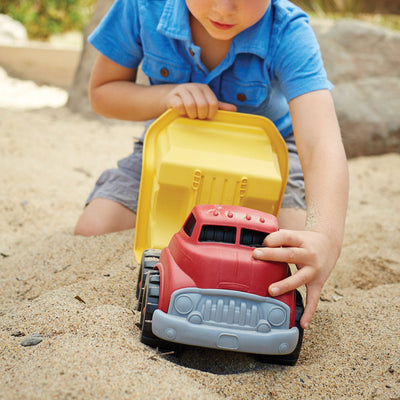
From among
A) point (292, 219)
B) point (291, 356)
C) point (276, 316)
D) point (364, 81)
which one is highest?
point (276, 316)

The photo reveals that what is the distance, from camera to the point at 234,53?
54.0 inches

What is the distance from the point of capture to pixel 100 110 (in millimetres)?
1620

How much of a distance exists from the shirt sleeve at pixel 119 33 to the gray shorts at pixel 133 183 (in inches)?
14.1

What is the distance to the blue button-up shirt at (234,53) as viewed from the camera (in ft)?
4.43

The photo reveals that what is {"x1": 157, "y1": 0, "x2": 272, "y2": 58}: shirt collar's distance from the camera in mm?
1351

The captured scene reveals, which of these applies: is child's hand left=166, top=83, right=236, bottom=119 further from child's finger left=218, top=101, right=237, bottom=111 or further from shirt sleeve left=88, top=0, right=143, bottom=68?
shirt sleeve left=88, top=0, right=143, bottom=68

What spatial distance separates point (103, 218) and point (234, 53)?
645 millimetres

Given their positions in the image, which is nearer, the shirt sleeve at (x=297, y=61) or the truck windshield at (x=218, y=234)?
the truck windshield at (x=218, y=234)

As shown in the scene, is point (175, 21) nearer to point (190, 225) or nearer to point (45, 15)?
point (190, 225)

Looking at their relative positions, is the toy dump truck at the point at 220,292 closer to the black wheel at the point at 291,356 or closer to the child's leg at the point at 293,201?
the black wheel at the point at 291,356

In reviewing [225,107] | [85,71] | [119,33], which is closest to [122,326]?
[225,107]

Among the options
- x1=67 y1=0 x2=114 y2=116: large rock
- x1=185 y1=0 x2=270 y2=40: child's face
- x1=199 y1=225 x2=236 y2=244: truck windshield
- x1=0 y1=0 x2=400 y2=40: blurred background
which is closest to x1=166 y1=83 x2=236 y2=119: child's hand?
x1=185 y1=0 x2=270 y2=40: child's face

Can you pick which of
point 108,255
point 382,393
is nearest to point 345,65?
point 108,255

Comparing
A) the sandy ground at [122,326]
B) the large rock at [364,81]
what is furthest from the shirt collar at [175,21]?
the large rock at [364,81]
